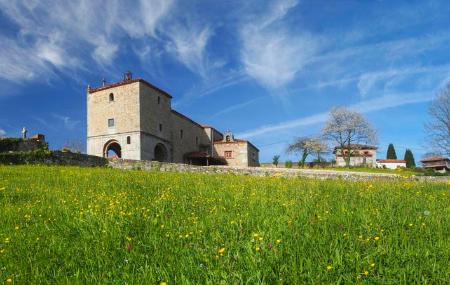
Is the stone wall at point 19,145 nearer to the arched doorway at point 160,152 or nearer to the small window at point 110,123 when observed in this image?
the small window at point 110,123

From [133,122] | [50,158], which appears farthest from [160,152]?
[50,158]

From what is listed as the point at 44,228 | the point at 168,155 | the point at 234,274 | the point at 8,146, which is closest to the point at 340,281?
the point at 234,274

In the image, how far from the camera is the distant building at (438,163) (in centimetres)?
7153

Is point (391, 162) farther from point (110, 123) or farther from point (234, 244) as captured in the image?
point (234, 244)

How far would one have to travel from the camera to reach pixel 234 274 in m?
3.16

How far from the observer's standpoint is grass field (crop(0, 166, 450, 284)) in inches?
130

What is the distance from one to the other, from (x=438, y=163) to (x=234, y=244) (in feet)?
269

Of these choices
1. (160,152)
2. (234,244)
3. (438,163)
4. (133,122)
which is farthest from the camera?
(438,163)

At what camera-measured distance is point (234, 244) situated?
4004 millimetres

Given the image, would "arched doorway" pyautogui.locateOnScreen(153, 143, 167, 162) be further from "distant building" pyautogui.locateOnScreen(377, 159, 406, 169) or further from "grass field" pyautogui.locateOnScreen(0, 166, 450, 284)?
"distant building" pyautogui.locateOnScreen(377, 159, 406, 169)

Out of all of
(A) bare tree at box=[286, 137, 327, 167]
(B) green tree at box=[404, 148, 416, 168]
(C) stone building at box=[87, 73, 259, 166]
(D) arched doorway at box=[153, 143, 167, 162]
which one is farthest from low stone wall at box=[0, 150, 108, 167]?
(B) green tree at box=[404, 148, 416, 168]

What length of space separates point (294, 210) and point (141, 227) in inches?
86.3

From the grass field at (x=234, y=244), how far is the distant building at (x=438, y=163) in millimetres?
73974

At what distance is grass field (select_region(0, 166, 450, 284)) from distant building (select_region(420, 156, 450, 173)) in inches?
2912
